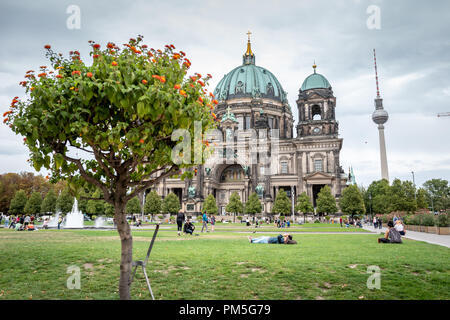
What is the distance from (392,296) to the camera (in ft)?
25.9

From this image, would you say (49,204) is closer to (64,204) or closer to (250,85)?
(64,204)

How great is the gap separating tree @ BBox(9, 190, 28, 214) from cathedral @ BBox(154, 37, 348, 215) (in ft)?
93.0

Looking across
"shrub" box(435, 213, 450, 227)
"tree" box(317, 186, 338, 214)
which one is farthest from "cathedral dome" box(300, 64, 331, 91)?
"shrub" box(435, 213, 450, 227)

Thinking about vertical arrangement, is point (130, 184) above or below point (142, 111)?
below

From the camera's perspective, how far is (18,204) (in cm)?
6719

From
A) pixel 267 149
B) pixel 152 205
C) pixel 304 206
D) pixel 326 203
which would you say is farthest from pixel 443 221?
pixel 152 205

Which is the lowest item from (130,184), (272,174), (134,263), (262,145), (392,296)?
(392,296)

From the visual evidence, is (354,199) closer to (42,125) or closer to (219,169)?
(219,169)

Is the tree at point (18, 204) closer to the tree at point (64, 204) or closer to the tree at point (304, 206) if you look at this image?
the tree at point (64, 204)

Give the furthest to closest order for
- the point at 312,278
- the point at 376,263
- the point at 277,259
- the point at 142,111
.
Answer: the point at 277,259 < the point at 376,263 < the point at 312,278 < the point at 142,111

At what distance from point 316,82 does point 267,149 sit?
62.0ft

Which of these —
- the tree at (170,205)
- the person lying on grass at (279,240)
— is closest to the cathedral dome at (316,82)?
the tree at (170,205)
